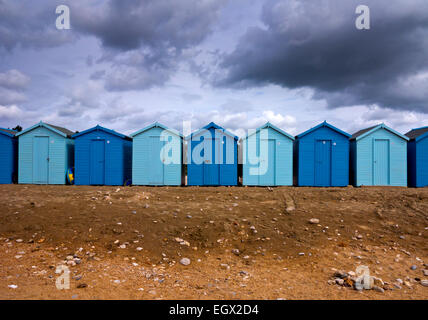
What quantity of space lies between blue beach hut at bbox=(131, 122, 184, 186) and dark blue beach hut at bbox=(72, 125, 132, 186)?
31.3 inches

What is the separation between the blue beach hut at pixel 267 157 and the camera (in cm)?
1327

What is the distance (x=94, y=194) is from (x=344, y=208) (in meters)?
8.28

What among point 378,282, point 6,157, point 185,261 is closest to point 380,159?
point 378,282

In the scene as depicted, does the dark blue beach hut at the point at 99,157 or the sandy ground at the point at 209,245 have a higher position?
the dark blue beach hut at the point at 99,157

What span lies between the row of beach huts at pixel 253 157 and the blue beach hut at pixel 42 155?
843mm

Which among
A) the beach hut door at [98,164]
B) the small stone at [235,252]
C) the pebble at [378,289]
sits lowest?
the pebble at [378,289]

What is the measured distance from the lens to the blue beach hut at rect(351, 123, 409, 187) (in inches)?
525

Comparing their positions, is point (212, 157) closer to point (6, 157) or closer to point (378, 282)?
point (378, 282)

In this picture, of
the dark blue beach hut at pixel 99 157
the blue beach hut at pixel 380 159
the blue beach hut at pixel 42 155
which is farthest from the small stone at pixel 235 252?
the blue beach hut at pixel 42 155

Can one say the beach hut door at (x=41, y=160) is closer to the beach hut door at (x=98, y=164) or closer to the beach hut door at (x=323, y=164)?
the beach hut door at (x=98, y=164)

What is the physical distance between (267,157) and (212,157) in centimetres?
257

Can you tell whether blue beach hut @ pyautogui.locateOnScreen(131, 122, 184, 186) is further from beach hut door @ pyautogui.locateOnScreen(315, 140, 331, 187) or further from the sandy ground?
beach hut door @ pyautogui.locateOnScreen(315, 140, 331, 187)

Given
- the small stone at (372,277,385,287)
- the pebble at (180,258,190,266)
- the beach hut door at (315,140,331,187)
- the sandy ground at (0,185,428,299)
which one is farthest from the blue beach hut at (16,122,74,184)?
the small stone at (372,277,385,287)

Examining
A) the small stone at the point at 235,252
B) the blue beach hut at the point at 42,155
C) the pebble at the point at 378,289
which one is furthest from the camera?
the blue beach hut at the point at 42,155
